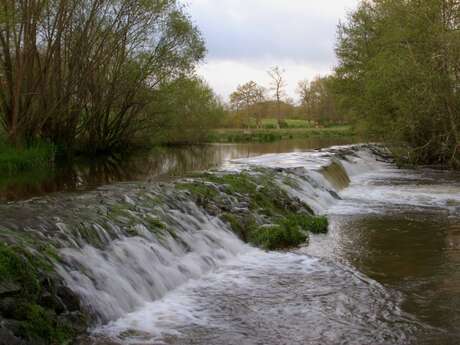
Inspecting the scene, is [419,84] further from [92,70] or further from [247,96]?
[247,96]

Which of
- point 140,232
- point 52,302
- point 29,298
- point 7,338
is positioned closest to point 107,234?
point 140,232

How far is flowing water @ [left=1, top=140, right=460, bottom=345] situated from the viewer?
6.64 meters

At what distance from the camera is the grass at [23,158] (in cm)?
2075

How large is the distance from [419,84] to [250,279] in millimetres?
18815

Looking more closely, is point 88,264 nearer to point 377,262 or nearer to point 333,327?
point 333,327

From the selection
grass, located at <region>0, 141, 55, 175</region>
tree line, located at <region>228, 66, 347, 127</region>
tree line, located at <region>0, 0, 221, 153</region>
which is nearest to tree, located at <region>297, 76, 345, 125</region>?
tree line, located at <region>228, 66, 347, 127</region>

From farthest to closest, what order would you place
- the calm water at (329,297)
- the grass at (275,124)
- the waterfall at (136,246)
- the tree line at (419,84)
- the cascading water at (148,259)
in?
the grass at (275,124), the tree line at (419,84), the waterfall at (136,246), the cascading water at (148,259), the calm water at (329,297)

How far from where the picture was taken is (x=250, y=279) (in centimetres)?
902

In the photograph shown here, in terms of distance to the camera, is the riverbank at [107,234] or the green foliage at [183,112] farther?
the green foliage at [183,112]

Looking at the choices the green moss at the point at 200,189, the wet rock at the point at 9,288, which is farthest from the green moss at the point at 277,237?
the wet rock at the point at 9,288

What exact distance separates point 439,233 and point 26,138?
18372 millimetres

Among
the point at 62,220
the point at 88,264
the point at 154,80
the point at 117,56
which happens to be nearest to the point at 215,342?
the point at 88,264

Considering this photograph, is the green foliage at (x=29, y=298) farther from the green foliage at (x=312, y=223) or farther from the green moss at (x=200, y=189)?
the green foliage at (x=312, y=223)

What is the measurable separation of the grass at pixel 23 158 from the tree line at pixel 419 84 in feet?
55.0
